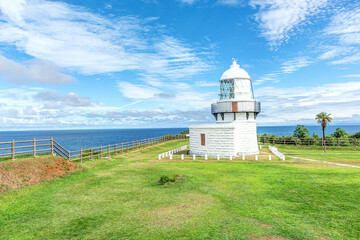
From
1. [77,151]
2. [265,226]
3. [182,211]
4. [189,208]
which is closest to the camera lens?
[265,226]

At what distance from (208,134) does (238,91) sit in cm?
768

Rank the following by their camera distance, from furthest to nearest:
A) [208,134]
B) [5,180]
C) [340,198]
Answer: [208,134]
[5,180]
[340,198]

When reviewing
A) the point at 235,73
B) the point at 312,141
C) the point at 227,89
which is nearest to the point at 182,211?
the point at 227,89

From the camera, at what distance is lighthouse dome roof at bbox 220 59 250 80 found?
30.0 meters

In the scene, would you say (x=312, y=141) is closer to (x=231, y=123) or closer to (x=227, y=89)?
(x=227, y=89)

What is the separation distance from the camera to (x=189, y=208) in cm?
951

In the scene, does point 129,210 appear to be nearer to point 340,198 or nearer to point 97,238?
point 97,238

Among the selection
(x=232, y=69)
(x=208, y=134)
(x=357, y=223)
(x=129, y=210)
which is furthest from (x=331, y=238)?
(x=232, y=69)

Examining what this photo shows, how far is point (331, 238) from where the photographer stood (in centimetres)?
690

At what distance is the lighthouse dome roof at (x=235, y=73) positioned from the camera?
3005 centimetres

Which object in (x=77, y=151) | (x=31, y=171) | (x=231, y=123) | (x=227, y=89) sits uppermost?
(x=227, y=89)

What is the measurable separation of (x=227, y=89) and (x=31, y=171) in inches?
952

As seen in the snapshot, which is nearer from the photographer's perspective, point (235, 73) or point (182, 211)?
point (182, 211)

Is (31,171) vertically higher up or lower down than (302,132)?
lower down
